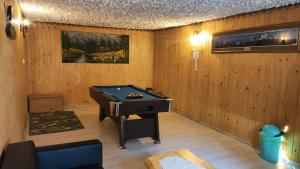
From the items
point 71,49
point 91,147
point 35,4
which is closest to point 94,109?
point 71,49

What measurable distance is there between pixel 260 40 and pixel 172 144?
2.17 metres

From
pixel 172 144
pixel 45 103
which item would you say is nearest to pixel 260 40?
pixel 172 144

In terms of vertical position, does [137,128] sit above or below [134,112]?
below

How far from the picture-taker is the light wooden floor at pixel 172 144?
304cm

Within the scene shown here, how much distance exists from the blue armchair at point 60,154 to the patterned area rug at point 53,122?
2287 mm

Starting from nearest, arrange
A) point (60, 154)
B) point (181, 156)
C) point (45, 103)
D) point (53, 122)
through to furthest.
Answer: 1. point (60, 154)
2. point (181, 156)
3. point (53, 122)
4. point (45, 103)

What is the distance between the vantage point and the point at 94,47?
5.96 meters

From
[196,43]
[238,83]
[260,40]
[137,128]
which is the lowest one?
[137,128]

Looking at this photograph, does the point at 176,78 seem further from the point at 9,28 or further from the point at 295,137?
the point at 9,28

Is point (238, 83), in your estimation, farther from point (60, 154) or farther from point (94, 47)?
point (94, 47)

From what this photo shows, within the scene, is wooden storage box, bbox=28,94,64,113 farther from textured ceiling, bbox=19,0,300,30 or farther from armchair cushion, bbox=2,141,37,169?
armchair cushion, bbox=2,141,37,169

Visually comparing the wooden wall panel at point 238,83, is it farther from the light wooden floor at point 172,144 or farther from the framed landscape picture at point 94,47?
the framed landscape picture at point 94,47

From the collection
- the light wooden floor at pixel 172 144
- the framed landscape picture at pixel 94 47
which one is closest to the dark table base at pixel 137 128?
the light wooden floor at pixel 172 144

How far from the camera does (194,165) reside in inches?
83.5
